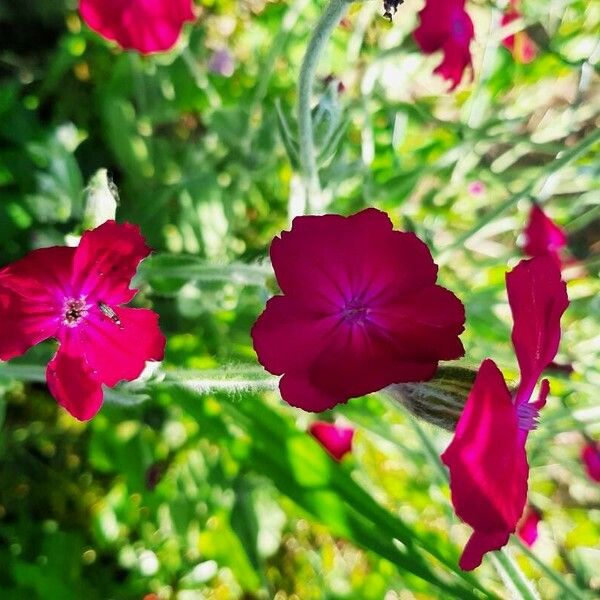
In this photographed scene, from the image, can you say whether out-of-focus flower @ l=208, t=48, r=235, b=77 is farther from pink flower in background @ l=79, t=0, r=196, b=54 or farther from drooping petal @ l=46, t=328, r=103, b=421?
drooping petal @ l=46, t=328, r=103, b=421

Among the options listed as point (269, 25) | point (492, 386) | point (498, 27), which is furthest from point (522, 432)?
point (269, 25)

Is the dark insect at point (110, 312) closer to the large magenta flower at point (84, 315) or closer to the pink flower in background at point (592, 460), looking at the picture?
the large magenta flower at point (84, 315)

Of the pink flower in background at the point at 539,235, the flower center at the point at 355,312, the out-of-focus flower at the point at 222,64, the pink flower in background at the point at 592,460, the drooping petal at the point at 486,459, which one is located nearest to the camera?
the drooping petal at the point at 486,459

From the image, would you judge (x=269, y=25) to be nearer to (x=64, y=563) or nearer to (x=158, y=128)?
(x=158, y=128)

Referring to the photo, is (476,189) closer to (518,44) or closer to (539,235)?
(518,44)

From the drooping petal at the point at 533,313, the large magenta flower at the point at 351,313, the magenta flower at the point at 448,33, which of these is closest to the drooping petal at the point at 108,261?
the large magenta flower at the point at 351,313

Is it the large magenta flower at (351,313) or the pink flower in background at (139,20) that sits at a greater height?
the pink flower in background at (139,20)
